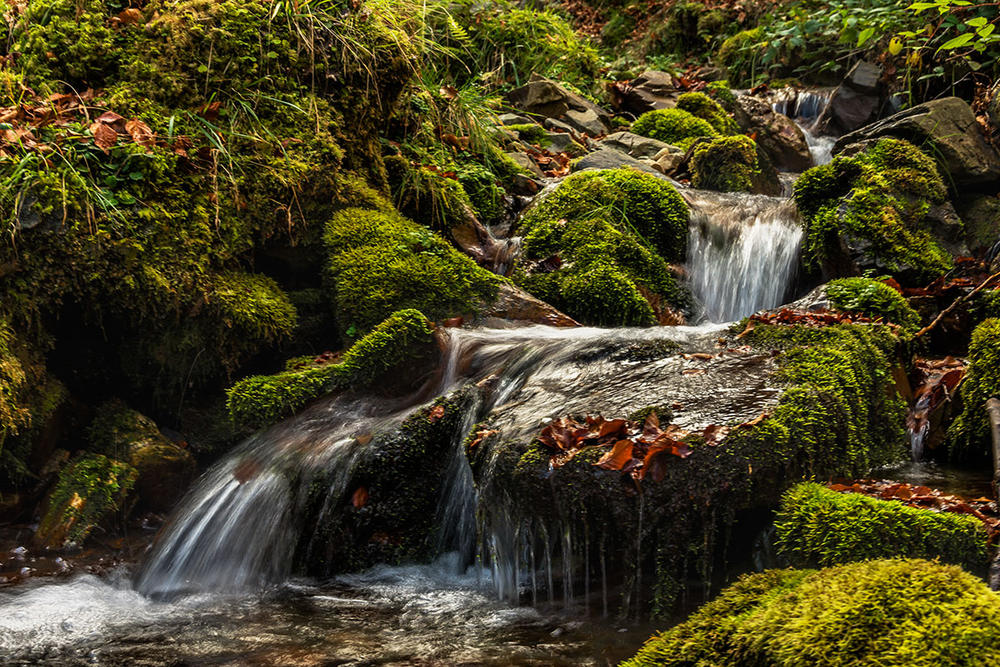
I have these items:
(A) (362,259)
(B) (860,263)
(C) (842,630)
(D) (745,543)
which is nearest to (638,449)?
(D) (745,543)

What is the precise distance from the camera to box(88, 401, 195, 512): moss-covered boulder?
501cm

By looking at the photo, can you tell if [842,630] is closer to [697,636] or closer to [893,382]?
[697,636]

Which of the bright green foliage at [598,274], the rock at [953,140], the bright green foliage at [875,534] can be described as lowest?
the bright green foliage at [875,534]

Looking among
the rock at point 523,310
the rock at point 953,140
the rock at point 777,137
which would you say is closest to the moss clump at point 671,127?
the rock at point 777,137

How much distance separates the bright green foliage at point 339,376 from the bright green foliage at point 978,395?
312 cm

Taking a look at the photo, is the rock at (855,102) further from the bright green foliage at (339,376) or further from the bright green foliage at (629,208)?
the bright green foliage at (339,376)

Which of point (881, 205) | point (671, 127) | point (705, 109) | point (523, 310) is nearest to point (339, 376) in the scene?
point (523, 310)

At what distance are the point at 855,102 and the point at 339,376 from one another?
27.6ft

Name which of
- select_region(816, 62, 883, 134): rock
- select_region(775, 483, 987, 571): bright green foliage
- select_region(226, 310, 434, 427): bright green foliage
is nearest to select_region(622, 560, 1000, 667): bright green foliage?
select_region(775, 483, 987, 571): bright green foliage

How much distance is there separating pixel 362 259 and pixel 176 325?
132 centimetres

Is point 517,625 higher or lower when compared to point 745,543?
lower

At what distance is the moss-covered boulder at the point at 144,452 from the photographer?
16.4 feet

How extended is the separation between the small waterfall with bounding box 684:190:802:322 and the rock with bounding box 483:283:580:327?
1.46 metres

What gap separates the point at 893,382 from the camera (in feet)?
14.7
